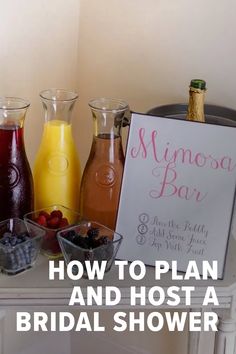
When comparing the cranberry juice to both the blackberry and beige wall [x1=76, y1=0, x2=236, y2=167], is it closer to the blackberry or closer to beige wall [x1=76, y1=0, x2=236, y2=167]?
the blackberry

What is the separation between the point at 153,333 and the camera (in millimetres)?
1813

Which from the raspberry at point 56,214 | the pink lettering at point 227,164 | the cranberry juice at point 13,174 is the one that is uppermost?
the pink lettering at point 227,164

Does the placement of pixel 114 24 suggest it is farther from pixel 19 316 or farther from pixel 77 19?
pixel 19 316

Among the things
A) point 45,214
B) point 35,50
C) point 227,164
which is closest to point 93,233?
point 45,214

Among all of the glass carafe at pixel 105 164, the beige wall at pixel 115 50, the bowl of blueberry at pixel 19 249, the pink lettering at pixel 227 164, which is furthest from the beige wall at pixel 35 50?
the pink lettering at pixel 227 164

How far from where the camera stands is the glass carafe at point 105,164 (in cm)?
128

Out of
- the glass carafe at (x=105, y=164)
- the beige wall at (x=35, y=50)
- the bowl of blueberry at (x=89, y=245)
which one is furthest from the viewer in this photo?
the beige wall at (x=35, y=50)

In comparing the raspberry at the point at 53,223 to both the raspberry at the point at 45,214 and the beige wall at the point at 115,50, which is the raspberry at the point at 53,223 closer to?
the raspberry at the point at 45,214

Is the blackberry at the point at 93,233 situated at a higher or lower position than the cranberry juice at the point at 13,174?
lower

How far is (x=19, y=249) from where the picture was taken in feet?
3.85

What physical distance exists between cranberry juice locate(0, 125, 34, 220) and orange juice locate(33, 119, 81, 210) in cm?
4

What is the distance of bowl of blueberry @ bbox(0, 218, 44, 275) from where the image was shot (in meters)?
1.17

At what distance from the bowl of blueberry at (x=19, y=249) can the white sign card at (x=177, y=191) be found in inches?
6.7

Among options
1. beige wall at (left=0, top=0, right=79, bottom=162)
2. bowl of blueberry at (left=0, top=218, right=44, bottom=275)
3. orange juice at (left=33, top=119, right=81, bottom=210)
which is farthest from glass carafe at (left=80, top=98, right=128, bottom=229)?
beige wall at (left=0, top=0, right=79, bottom=162)
